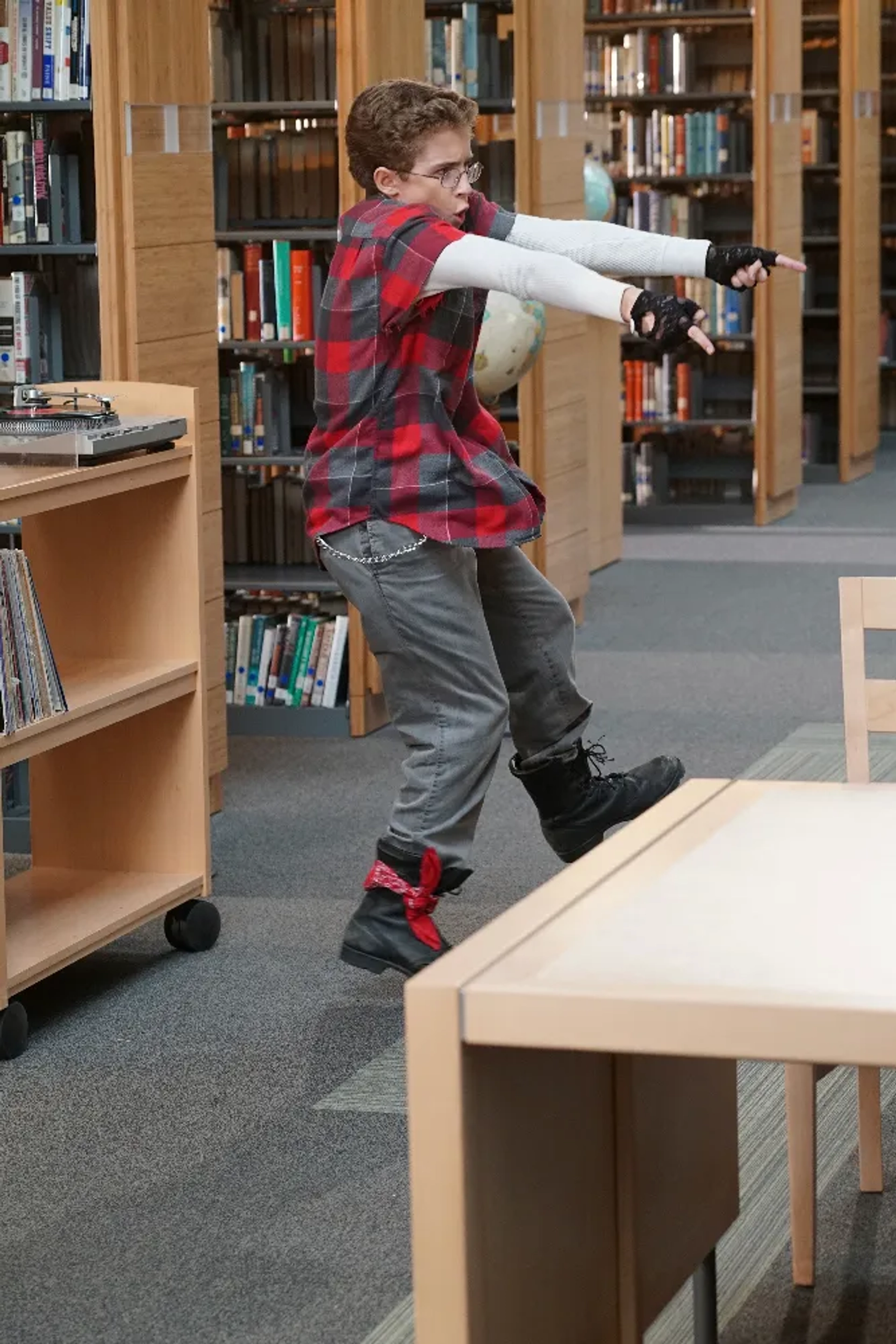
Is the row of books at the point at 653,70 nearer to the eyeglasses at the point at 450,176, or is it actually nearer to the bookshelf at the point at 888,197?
the bookshelf at the point at 888,197

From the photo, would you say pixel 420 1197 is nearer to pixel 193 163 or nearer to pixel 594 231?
pixel 594 231

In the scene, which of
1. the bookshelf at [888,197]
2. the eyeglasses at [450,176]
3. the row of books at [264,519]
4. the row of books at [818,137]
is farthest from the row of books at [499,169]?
the bookshelf at [888,197]

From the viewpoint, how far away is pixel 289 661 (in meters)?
5.90

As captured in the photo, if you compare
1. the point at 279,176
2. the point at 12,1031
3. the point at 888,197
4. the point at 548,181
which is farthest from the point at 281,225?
the point at 888,197

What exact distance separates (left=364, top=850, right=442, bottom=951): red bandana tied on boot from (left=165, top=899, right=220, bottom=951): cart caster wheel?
0.47 meters

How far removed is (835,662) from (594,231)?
3391 millimetres

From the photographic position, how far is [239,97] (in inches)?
235

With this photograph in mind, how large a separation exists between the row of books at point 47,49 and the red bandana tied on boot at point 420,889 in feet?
6.38

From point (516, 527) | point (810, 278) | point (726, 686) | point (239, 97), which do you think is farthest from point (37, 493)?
point (810, 278)

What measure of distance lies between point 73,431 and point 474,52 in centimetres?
329

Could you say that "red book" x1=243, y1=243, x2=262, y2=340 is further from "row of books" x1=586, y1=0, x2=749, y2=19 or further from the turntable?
"row of books" x1=586, y1=0, x2=749, y2=19

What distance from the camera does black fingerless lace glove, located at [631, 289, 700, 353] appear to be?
2793 millimetres

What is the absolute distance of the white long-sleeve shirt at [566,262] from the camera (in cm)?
294

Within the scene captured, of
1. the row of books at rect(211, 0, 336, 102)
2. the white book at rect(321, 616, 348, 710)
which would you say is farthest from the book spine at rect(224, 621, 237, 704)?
the row of books at rect(211, 0, 336, 102)
